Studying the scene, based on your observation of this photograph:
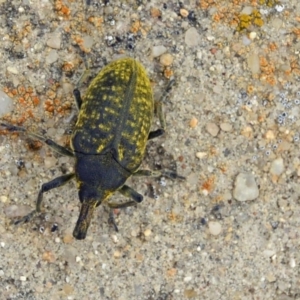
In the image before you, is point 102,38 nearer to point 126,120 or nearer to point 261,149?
point 126,120

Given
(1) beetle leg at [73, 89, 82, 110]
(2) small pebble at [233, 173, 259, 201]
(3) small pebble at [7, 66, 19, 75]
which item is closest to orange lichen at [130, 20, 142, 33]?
(1) beetle leg at [73, 89, 82, 110]

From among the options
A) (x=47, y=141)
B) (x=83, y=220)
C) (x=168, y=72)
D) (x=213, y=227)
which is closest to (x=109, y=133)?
(x=47, y=141)

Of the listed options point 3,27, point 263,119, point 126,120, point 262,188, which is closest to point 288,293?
point 262,188

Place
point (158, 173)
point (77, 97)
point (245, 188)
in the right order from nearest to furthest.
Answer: point (77, 97), point (158, 173), point (245, 188)

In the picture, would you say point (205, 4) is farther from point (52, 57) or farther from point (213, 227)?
point (213, 227)

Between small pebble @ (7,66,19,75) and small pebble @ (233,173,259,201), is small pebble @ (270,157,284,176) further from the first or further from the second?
small pebble @ (7,66,19,75)

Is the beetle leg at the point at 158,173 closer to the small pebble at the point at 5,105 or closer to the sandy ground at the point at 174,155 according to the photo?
the sandy ground at the point at 174,155
